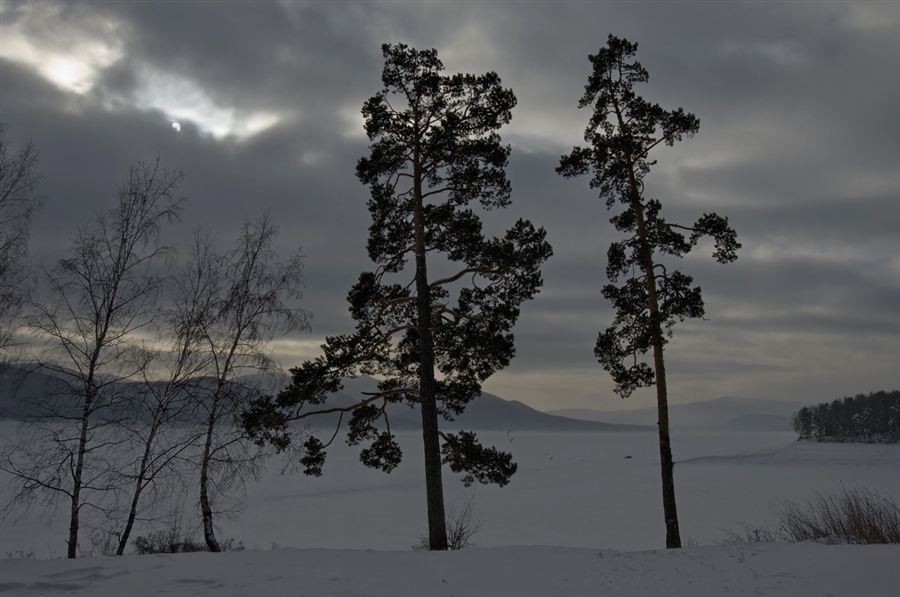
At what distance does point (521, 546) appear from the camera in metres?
11.9

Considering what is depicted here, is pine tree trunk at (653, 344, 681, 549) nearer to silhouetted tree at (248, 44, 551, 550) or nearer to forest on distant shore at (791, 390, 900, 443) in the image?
silhouetted tree at (248, 44, 551, 550)

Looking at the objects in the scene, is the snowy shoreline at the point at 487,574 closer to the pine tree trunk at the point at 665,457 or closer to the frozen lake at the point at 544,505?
the pine tree trunk at the point at 665,457

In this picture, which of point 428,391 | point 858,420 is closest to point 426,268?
point 428,391

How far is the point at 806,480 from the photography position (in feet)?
180

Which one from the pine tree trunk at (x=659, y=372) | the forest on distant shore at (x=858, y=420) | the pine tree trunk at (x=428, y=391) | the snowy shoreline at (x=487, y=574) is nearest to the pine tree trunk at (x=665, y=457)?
the pine tree trunk at (x=659, y=372)

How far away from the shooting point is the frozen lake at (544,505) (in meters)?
29.4

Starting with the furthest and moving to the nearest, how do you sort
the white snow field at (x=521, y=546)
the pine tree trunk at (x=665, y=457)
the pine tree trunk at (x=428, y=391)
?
the pine tree trunk at (x=665, y=457)
the pine tree trunk at (x=428, y=391)
the white snow field at (x=521, y=546)

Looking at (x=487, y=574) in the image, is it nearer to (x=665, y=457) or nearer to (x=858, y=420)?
(x=665, y=457)

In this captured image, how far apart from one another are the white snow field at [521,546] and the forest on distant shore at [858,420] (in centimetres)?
4097

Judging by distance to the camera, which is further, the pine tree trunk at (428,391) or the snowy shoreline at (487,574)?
the pine tree trunk at (428,391)

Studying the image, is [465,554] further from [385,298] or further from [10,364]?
[10,364]

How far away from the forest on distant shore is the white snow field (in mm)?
40972

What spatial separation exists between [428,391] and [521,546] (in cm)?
461

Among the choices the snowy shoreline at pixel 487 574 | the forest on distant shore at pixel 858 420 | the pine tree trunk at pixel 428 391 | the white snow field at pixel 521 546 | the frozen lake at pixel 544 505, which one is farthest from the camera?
the forest on distant shore at pixel 858 420
